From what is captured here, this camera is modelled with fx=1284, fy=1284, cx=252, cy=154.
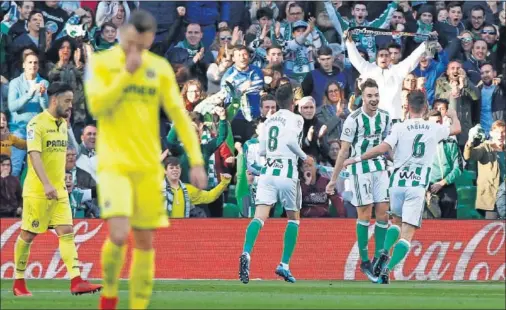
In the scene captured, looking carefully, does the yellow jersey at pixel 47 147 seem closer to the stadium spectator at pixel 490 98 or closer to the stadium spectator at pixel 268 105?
the stadium spectator at pixel 268 105

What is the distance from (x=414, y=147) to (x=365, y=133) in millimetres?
869

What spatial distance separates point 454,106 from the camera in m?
19.8

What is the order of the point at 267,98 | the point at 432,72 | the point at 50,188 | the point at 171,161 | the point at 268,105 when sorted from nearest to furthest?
the point at 50,188
the point at 268,105
the point at 267,98
the point at 171,161
the point at 432,72

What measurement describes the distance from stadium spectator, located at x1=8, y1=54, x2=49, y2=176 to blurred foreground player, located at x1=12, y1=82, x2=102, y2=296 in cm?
510

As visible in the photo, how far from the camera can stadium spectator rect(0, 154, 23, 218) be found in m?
18.4

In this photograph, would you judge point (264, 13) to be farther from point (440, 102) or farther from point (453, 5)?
point (440, 102)

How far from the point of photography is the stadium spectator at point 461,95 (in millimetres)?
19812

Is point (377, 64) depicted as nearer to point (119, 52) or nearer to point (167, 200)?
point (167, 200)

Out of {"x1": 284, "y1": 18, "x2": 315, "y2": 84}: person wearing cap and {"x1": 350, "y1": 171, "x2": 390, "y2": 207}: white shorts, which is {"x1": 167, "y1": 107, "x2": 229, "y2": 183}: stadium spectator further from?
{"x1": 350, "y1": 171, "x2": 390, "y2": 207}: white shorts

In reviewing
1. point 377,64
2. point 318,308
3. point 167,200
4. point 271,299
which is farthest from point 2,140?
point 318,308

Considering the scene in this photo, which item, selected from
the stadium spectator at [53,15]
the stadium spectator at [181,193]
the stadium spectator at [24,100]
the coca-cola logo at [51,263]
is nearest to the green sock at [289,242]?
the stadium spectator at [181,193]

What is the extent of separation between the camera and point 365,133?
1652 cm

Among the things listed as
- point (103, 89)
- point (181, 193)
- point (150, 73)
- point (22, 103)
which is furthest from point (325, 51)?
point (103, 89)

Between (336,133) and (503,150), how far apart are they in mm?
2503
